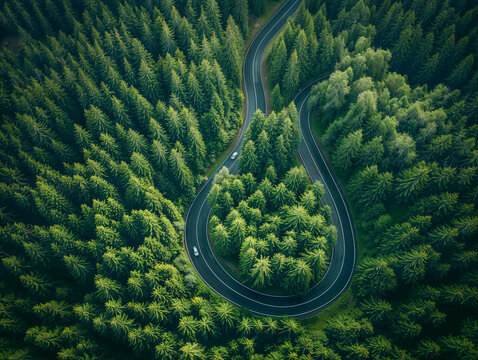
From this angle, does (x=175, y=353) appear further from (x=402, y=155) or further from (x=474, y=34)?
(x=474, y=34)

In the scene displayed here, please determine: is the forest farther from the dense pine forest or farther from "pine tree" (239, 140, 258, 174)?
the dense pine forest

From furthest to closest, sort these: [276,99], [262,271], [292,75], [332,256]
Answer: [276,99] → [292,75] → [332,256] → [262,271]

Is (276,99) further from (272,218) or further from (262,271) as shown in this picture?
(262,271)

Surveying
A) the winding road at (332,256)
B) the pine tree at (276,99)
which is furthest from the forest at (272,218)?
the pine tree at (276,99)

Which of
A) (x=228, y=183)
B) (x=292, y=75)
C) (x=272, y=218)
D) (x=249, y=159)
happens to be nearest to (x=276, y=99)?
(x=292, y=75)

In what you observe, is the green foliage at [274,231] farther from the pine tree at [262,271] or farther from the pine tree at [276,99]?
the pine tree at [276,99]
